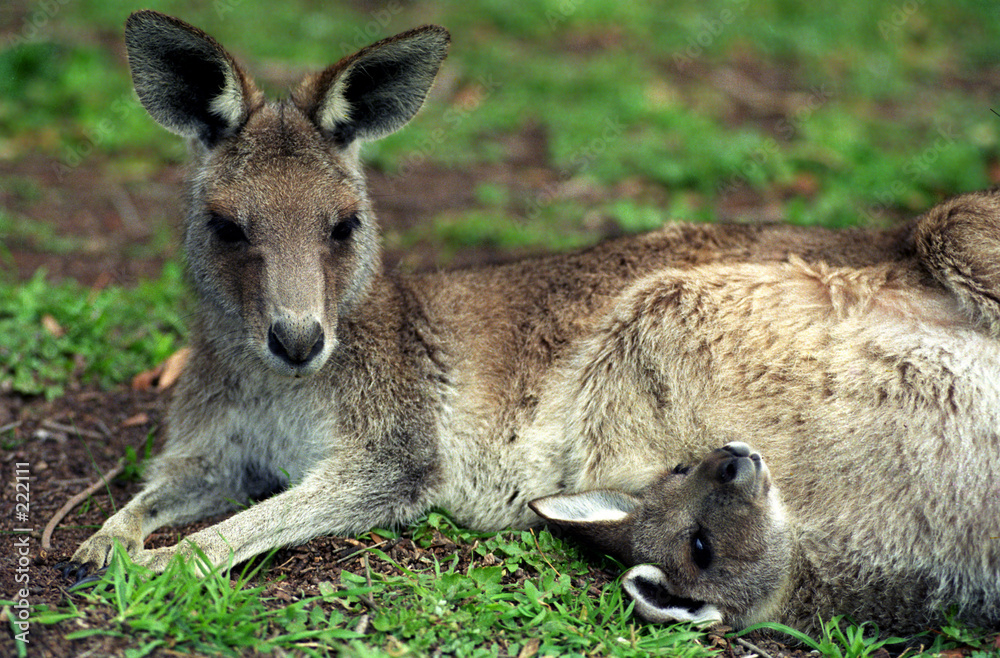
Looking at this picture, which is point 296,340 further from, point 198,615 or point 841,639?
point 841,639

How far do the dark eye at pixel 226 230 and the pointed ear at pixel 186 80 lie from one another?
43 centimetres

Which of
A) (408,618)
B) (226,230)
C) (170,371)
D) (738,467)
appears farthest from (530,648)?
(170,371)

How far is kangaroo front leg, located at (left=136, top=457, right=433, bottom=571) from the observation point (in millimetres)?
3559

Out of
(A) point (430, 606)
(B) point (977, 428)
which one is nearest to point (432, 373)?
(A) point (430, 606)

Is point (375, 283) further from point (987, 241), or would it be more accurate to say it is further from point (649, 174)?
point (649, 174)

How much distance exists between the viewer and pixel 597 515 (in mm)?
3617

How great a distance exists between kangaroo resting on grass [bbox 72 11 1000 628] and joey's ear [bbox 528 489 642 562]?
0.50 ft

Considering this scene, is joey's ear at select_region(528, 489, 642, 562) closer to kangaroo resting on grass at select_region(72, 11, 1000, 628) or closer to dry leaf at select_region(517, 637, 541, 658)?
kangaroo resting on grass at select_region(72, 11, 1000, 628)

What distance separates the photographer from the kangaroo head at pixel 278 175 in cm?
351

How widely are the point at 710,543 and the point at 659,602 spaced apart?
298 millimetres

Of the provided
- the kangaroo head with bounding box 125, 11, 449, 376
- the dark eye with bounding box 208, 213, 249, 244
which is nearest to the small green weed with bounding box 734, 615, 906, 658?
the kangaroo head with bounding box 125, 11, 449, 376

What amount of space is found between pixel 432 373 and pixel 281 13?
8.31m

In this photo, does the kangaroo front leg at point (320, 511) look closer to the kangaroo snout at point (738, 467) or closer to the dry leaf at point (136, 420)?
the kangaroo snout at point (738, 467)

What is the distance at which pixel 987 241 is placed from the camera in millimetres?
3447
